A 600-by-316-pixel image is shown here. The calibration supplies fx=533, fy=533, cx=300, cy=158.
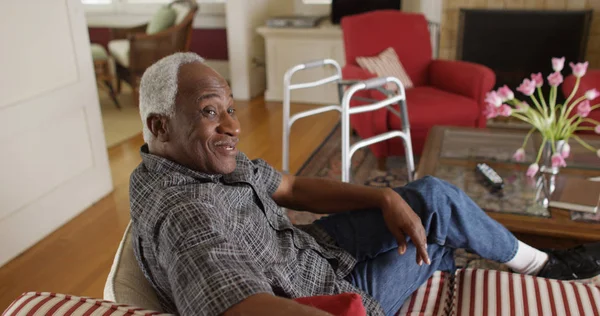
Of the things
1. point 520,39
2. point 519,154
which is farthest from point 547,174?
point 520,39

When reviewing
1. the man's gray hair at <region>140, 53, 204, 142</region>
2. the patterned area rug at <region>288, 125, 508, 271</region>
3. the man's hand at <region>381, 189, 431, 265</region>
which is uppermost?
the man's gray hair at <region>140, 53, 204, 142</region>

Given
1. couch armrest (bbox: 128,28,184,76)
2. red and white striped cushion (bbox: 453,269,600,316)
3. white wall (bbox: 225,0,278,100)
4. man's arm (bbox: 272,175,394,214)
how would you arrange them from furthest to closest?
white wall (bbox: 225,0,278,100) < couch armrest (bbox: 128,28,184,76) < man's arm (bbox: 272,175,394,214) < red and white striped cushion (bbox: 453,269,600,316)

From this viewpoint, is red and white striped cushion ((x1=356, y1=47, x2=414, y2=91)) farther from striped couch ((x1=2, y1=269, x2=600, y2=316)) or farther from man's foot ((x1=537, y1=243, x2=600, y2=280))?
striped couch ((x1=2, y1=269, x2=600, y2=316))

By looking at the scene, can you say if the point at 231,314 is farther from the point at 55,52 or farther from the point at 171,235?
the point at 55,52

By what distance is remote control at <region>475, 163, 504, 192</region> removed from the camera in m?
1.89

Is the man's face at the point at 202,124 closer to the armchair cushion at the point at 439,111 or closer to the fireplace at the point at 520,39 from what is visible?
the armchair cushion at the point at 439,111

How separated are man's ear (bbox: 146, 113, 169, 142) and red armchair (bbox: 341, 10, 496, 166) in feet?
6.13

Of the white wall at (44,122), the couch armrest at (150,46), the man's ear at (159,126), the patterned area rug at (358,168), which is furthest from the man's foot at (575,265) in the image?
the couch armrest at (150,46)

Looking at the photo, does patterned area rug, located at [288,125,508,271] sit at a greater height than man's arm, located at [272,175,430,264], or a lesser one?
lesser

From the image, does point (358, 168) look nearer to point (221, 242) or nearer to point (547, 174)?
point (547, 174)

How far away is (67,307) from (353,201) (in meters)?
0.80

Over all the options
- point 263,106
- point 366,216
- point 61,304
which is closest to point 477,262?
point 366,216

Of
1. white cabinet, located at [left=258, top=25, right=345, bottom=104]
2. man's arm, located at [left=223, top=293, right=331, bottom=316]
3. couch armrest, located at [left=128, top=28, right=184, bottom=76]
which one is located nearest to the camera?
man's arm, located at [left=223, top=293, right=331, bottom=316]

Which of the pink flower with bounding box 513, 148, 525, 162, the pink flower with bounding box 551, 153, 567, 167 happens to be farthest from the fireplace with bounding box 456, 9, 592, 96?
the pink flower with bounding box 551, 153, 567, 167
